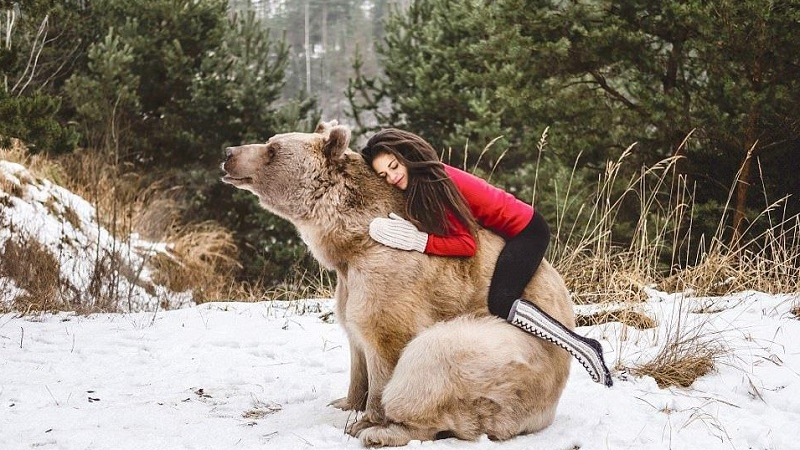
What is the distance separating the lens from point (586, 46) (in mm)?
9234

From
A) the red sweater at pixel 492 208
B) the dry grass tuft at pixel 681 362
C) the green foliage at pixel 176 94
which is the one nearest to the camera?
the red sweater at pixel 492 208

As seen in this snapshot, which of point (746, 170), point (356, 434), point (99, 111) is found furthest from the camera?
point (99, 111)

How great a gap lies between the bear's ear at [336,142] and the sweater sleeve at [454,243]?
571 millimetres

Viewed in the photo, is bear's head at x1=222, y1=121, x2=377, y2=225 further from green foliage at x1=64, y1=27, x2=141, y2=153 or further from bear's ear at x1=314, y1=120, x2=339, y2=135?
green foliage at x1=64, y1=27, x2=141, y2=153

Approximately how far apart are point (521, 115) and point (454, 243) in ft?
24.3

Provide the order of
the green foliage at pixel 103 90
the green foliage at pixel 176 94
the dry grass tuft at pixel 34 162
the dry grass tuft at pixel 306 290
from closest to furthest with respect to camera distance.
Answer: the dry grass tuft at pixel 306 290
the dry grass tuft at pixel 34 162
the green foliage at pixel 103 90
the green foliage at pixel 176 94

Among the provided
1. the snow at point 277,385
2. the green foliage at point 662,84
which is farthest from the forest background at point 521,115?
the snow at point 277,385

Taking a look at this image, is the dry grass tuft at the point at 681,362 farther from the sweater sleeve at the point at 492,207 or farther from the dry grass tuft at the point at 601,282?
the sweater sleeve at the point at 492,207

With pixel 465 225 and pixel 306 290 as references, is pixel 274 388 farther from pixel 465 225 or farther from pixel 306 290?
pixel 306 290

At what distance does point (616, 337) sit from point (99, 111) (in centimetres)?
1133

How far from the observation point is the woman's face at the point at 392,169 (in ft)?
10.0

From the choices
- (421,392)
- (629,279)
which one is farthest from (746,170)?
(421,392)

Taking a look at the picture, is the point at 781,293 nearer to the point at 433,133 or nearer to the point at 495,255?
the point at 495,255

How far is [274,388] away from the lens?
3.76 metres
